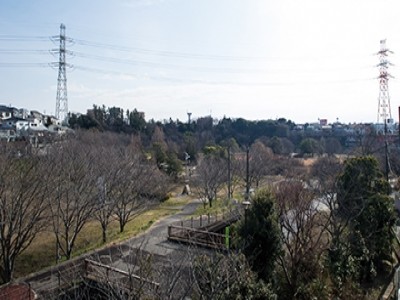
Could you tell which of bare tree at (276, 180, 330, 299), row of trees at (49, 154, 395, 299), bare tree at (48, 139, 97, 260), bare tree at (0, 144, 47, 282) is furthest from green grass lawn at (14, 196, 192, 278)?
bare tree at (276, 180, 330, 299)

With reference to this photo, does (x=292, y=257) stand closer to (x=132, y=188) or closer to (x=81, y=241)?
(x=81, y=241)

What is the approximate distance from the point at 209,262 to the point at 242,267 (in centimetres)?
75

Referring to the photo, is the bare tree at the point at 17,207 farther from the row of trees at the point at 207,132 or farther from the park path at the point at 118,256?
the row of trees at the point at 207,132

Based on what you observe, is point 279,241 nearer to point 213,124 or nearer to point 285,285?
point 285,285

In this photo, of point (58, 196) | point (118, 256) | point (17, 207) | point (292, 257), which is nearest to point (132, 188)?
point (58, 196)

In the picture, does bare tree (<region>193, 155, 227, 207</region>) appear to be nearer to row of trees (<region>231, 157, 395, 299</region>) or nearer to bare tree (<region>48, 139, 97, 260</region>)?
bare tree (<region>48, 139, 97, 260</region>)

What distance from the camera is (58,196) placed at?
14953 millimetres

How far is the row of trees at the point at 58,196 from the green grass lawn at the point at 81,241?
1.68ft

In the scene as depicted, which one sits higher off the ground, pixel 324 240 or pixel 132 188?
pixel 132 188

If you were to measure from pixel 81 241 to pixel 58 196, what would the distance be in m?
4.78

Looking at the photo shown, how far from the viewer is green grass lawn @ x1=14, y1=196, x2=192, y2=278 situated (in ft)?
51.0

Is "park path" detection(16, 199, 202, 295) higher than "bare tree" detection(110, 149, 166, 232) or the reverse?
the reverse

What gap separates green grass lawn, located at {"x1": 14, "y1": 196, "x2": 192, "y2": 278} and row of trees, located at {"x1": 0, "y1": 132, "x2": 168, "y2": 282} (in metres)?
0.51

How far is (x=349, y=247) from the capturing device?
12.3 m
